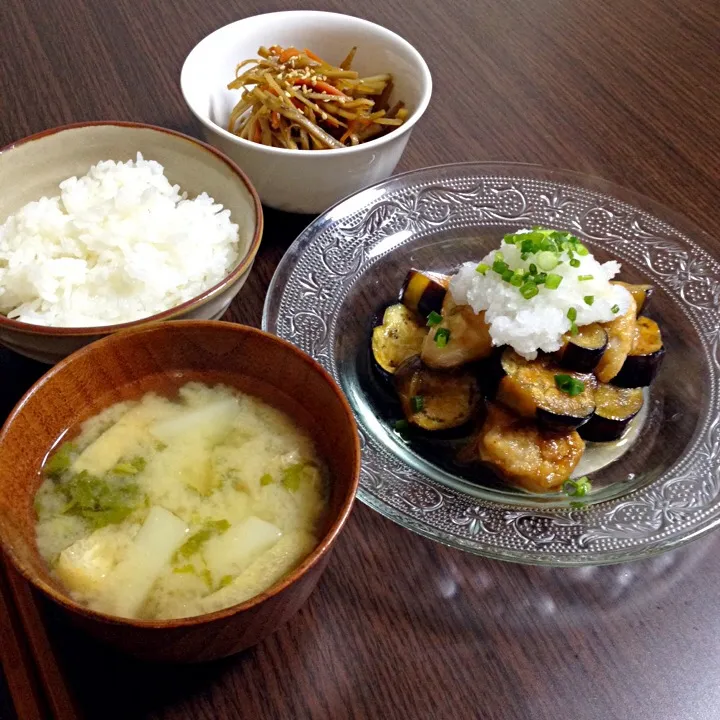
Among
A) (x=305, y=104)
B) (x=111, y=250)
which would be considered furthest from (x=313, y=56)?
(x=111, y=250)

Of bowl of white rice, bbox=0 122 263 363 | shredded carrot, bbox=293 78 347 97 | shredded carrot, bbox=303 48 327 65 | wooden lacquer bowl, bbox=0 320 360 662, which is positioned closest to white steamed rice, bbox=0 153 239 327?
bowl of white rice, bbox=0 122 263 363

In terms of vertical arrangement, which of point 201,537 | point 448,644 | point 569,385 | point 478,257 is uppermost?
point 569,385

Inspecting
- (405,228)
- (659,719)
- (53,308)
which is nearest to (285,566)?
(659,719)

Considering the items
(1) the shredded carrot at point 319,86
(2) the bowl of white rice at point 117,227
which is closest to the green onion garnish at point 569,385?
(2) the bowl of white rice at point 117,227

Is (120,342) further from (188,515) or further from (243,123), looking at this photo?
(243,123)

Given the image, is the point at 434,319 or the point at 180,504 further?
the point at 434,319

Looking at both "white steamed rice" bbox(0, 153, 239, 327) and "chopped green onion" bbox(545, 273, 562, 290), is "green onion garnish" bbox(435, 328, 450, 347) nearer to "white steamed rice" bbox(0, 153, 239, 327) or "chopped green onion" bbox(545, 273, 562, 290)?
"chopped green onion" bbox(545, 273, 562, 290)

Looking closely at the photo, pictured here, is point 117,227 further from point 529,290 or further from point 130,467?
point 529,290
